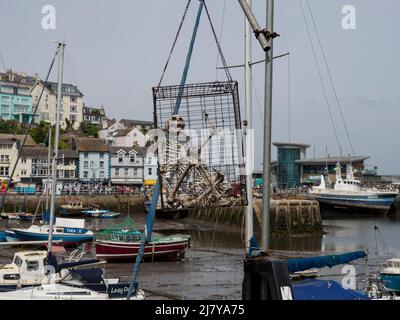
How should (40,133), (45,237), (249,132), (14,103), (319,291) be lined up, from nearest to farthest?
1. (319,291)
2. (249,132)
3. (45,237)
4. (40,133)
5. (14,103)

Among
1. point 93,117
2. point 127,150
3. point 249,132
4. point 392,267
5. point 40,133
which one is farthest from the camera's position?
point 93,117

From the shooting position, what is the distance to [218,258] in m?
30.1

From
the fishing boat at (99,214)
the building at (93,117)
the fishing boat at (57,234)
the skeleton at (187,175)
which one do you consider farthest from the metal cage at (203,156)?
the building at (93,117)

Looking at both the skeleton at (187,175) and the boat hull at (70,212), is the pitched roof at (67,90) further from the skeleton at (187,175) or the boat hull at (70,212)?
the skeleton at (187,175)

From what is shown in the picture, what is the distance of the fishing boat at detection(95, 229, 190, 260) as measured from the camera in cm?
2714

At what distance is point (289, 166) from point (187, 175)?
87404 millimetres

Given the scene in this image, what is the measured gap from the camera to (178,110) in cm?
1173

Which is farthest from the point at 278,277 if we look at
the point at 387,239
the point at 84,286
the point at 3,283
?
the point at 387,239

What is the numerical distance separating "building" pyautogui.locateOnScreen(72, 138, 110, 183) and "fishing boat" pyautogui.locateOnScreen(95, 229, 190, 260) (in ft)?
178

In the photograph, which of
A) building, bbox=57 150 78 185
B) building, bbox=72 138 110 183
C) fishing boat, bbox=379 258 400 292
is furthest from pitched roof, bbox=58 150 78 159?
fishing boat, bbox=379 258 400 292

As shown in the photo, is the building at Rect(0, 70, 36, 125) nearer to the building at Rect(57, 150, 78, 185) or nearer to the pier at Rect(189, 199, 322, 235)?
the building at Rect(57, 150, 78, 185)

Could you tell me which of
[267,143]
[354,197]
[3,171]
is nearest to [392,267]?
[267,143]

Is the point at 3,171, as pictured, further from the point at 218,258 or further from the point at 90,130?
the point at 218,258
